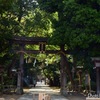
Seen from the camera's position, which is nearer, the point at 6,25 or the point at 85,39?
the point at 85,39

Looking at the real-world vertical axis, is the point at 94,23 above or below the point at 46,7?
below

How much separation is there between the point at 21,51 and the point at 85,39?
30.4 ft

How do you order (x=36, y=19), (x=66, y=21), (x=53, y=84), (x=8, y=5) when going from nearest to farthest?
(x=8, y=5) → (x=66, y=21) → (x=36, y=19) → (x=53, y=84)

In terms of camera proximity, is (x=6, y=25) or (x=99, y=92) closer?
(x=99, y=92)

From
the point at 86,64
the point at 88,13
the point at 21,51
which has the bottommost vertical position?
the point at 86,64

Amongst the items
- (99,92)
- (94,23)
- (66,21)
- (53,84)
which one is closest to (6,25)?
(66,21)

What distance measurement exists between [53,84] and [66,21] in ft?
101

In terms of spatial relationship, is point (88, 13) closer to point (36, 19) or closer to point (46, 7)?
point (46, 7)

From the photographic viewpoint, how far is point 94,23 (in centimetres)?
1966

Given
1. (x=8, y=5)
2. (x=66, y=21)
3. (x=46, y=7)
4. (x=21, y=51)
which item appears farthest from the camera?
(x=21, y=51)

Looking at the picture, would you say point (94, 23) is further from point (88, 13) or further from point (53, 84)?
point (53, 84)

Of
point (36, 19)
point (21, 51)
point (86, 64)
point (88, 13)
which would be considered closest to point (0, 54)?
point (21, 51)

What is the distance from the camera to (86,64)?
73.6ft

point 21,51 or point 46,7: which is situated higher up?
point 46,7
